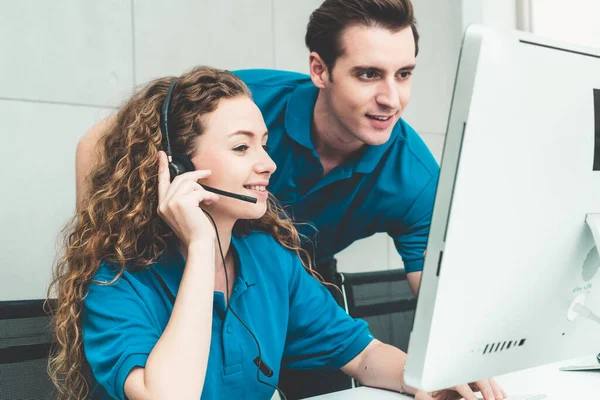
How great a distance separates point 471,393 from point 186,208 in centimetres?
54

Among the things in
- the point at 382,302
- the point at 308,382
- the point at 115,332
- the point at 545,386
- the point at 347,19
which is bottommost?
the point at 308,382

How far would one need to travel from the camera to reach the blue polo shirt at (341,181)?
5.64 ft

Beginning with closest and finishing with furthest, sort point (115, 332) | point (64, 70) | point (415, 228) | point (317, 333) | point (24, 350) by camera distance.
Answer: point (115, 332) < point (24, 350) < point (317, 333) < point (415, 228) < point (64, 70)

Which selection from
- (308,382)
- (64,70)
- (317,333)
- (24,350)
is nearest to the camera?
(24,350)

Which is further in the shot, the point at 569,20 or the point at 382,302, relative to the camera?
the point at 569,20

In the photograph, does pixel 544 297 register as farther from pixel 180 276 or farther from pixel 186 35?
pixel 186 35

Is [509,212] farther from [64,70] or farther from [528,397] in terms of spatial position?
[64,70]

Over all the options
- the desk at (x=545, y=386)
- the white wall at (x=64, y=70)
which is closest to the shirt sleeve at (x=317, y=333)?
the desk at (x=545, y=386)

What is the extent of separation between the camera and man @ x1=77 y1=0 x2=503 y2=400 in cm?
163

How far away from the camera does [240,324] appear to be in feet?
3.89

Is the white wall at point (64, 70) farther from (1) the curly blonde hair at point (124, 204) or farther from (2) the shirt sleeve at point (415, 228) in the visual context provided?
(2) the shirt sleeve at point (415, 228)

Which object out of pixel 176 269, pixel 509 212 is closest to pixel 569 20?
pixel 176 269

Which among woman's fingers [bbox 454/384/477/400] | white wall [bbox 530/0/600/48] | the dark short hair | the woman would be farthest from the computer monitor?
white wall [bbox 530/0/600/48]

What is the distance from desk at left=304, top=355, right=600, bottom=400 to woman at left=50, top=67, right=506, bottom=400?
0.15 feet
